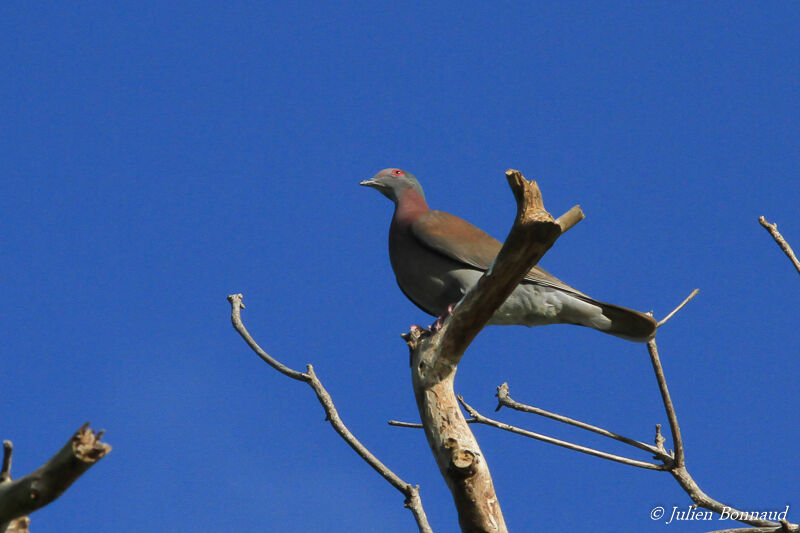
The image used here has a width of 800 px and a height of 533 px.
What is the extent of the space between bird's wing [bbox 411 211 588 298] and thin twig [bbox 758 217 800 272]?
2076 millimetres

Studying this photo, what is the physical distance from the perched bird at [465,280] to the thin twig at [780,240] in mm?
1607

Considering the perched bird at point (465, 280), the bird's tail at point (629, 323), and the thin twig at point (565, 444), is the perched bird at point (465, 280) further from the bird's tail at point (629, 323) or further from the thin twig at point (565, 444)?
the thin twig at point (565, 444)

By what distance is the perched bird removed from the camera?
5477mm

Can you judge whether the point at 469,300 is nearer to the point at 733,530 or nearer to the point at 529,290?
the point at 733,530

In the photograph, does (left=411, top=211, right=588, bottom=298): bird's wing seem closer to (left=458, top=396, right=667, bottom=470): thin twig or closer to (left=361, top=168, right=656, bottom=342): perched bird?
(left=361, top=168, right=656, bottom=342): perched bird

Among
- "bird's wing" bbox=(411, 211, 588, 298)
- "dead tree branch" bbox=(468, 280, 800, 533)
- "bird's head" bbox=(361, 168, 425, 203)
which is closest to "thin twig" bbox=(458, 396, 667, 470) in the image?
"dead tree branch" bbox=(468, 280, 800, 533)

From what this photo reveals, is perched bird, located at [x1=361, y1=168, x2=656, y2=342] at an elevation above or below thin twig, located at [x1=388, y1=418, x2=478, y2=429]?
above

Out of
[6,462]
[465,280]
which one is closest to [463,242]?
[465,280]

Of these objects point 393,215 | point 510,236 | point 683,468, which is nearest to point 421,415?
point 510,236

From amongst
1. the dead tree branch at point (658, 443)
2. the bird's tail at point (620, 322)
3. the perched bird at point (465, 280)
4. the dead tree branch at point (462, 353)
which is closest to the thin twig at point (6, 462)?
the dead tree branch at point (462, 353)

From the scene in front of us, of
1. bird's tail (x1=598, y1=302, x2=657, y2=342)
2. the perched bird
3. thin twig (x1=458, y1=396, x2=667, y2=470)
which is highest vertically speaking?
the perched bird

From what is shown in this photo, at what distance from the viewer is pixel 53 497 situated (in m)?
2.12

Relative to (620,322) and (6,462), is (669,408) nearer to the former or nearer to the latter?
(620,322)

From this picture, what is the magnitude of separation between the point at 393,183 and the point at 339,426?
140 inches
